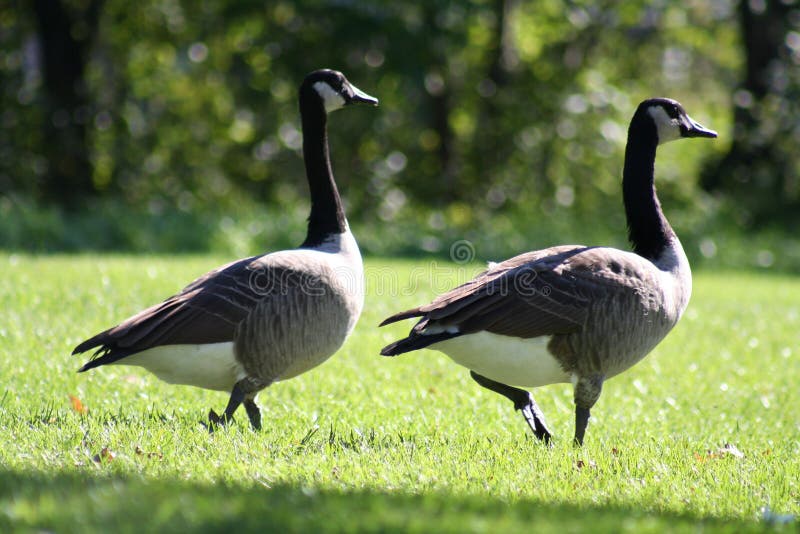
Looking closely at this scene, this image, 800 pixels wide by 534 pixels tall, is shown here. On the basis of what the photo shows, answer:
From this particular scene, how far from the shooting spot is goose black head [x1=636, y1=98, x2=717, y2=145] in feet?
19.8

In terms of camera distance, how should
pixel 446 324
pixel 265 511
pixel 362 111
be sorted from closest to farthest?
pixel 265 511, pixel 446 324, pixel 362 111

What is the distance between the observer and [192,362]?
5.20 metres

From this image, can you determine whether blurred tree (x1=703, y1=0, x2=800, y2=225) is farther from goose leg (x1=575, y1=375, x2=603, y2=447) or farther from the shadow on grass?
the shadow on grass

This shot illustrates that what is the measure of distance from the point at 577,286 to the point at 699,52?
22845mm

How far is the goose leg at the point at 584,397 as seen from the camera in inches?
210

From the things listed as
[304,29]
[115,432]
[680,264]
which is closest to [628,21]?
[304,29]

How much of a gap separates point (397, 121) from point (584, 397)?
15229 mm

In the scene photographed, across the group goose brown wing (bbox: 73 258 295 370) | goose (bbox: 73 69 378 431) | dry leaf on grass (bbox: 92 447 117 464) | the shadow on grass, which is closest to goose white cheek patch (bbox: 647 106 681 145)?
goose (bbox: 73 69 378 431)

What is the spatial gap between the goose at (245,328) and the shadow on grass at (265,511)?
48.3 inches

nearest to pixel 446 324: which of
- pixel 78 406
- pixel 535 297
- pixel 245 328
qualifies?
pixel 535 297

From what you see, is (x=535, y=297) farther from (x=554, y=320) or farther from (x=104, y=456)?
(x=104, y=456)

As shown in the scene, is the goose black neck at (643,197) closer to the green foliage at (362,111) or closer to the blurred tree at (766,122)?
the green foliage at (362,111)

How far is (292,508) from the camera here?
3.44m

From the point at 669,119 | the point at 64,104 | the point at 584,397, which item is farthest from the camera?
the point at 64,104
